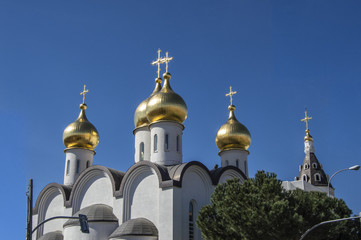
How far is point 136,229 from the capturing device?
21.8m

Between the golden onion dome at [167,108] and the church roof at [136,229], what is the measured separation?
580 cm

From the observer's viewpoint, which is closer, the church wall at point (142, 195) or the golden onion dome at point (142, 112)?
the church wall at point (142, 195)

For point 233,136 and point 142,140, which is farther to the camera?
point 233,136

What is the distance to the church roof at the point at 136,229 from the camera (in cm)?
2164

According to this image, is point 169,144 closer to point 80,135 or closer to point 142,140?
point 142,140

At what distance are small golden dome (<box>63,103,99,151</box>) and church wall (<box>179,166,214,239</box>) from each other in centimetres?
798

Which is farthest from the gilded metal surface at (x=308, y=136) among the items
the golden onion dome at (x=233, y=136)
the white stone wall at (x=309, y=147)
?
the golden onion dome at (x=233, y=136)

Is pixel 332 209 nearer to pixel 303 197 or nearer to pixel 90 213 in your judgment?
pixel 303 197

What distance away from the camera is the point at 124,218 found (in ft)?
77.0

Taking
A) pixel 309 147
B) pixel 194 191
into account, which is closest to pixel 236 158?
pixel 194 191

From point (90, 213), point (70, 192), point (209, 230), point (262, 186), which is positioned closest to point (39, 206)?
point (70, 192)

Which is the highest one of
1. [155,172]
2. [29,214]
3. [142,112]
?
[142,112]

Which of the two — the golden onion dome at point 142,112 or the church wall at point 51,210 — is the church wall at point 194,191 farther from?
the church wall at point 51,210

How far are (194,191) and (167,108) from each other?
4659 millimetres
